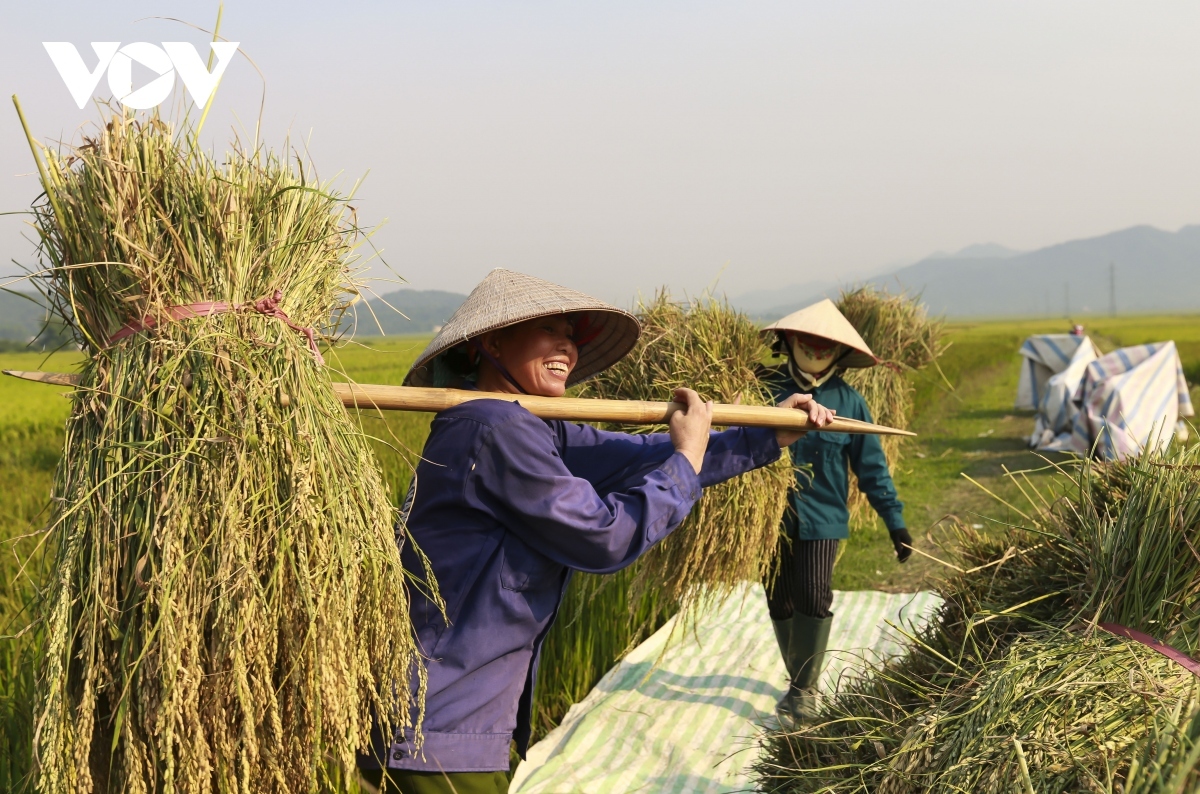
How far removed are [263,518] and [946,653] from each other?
5.22 ft

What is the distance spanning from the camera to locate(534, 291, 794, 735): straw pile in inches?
151

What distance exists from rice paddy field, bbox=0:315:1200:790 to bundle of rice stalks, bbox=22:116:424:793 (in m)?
0.15

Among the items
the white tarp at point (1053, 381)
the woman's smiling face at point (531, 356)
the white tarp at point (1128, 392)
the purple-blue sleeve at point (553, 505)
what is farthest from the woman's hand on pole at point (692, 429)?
the white tarp at point (1053, 381)

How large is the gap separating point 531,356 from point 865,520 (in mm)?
5268

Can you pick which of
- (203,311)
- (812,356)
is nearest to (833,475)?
(812,356)

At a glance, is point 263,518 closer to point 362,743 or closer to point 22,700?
point 362,743

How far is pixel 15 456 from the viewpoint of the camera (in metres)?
9.54

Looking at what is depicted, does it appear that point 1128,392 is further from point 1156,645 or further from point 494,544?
point 494,544

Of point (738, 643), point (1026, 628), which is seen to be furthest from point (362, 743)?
point (738, 643)

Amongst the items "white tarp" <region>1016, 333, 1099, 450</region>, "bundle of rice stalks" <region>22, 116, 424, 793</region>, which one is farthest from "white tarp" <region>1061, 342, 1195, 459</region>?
"bundle of rice stalks" <region>22, 116, 424, 793</region>

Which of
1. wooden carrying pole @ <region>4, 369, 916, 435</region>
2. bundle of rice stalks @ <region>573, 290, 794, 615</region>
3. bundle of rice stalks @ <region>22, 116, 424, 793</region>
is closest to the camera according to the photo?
bundle of rice stalks @ <region>22, 116, 424, 793</region>

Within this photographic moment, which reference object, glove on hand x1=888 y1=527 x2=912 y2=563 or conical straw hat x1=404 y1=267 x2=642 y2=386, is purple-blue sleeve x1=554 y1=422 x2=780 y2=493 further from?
glove on hand x1=888 y1=527 x2=912 y2=563

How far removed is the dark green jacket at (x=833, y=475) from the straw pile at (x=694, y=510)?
149 mm

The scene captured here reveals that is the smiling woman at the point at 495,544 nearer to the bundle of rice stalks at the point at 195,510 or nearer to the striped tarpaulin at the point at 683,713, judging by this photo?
the bundle of rice stalks at the point at 195,510
